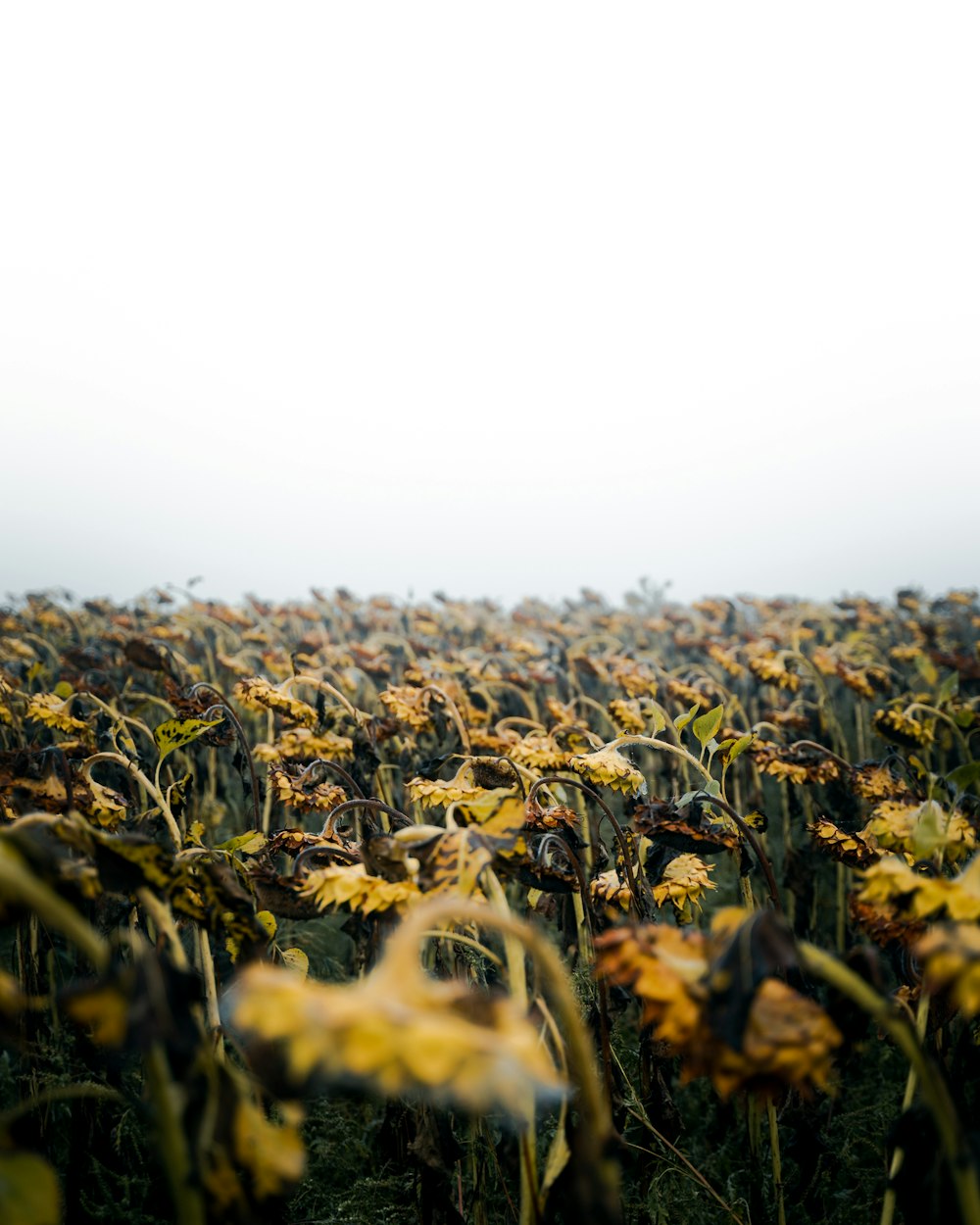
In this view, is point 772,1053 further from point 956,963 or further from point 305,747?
point 305,747

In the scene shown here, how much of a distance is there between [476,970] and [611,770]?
50 cm

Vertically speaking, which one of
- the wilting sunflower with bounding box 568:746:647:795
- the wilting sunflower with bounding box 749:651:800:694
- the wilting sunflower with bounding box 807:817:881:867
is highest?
the wilting sunflower with bounding box 749:651:800:694

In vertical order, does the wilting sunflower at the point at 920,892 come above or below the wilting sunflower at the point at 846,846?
above

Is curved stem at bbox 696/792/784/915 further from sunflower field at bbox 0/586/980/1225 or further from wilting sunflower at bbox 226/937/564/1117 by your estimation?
wilting sunflower at bbox 226/937/564/1117

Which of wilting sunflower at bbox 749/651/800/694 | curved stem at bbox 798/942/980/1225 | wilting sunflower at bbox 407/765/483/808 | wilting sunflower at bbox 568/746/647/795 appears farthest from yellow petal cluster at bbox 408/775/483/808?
A: wilting sunflower at bbox 749/651/800/694

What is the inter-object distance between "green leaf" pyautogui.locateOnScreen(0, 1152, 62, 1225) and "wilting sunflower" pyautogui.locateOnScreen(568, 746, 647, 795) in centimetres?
113

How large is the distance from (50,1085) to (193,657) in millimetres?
3497

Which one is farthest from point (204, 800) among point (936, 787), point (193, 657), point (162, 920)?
point (936, 787)

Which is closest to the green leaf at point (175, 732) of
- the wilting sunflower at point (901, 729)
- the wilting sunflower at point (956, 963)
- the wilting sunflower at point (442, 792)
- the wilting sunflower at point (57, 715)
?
the wilting sunflower at point (442, 792)

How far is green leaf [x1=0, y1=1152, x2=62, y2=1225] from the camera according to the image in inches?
24.7

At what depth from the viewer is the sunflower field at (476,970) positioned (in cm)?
70

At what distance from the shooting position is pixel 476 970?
1522 millimetres

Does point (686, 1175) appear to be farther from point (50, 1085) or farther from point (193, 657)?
point (193, 657)

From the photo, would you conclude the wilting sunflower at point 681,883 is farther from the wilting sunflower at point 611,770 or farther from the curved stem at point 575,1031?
the curved stem at point 575,1031
